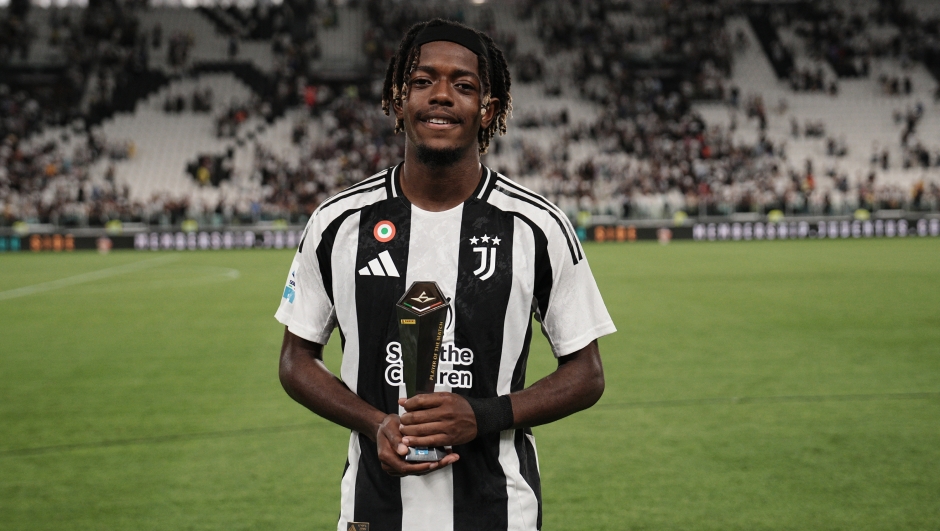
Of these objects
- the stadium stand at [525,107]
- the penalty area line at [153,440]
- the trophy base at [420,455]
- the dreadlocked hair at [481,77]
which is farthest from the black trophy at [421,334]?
the stadium stand at [525,107]

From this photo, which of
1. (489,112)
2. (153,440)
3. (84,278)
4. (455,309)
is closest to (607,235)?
(84,278)

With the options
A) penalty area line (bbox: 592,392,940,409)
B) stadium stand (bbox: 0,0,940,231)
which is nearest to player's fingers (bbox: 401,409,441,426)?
penalty area line (bbox: 592,392,940,409)

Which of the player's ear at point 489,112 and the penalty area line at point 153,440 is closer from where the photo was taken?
the player's ear at point 489,112

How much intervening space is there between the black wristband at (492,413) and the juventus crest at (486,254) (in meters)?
0.34

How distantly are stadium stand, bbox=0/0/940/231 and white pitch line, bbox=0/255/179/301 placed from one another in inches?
265

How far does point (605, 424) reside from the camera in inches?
263

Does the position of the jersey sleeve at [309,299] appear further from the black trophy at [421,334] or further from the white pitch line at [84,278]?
the white pitch line at [84,278]

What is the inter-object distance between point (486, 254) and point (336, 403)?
1.90 feet

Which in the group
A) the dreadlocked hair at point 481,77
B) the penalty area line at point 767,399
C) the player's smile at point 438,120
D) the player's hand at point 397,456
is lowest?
the penalty area line at point 767,399

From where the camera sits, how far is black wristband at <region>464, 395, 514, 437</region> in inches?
90.9

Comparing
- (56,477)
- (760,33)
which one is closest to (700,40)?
(760,33)

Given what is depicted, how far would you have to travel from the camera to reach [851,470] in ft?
18.0

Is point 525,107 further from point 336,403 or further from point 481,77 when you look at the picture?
point 336,403

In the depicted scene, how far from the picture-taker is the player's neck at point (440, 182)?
2549 millimetres
